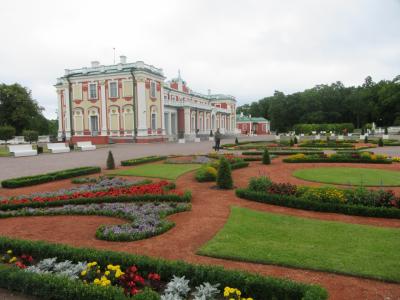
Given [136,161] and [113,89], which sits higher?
[113,89]

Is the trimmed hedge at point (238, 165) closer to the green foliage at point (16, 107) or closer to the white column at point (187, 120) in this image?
the white column at point (187, 120)

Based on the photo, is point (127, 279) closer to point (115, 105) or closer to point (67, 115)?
point (115, 105)

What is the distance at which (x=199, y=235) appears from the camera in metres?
6.83

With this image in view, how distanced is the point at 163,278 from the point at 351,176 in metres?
11.1

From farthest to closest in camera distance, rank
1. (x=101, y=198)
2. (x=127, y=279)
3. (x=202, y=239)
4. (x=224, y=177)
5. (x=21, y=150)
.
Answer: (x=21, y=150) < (x=224, y=177) < (x=101, y=198) < (x=202, y=239) < (x=127, y=279)

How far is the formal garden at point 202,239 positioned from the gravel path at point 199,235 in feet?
0.08

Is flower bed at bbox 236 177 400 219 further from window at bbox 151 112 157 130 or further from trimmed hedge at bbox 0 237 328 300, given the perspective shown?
window at bbox 151 112 157 130

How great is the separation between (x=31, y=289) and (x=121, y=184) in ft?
26.1

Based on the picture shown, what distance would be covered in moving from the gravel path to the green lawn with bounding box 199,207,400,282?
169 millimetres

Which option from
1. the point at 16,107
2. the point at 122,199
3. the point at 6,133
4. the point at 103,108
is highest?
the point at 16,107

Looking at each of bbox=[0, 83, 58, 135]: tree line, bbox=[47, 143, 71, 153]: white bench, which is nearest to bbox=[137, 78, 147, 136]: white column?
bbox=[47, 143, 71, 153]: white bench

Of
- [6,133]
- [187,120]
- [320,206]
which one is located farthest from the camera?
[187,120]

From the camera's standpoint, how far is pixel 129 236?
6.71 meters

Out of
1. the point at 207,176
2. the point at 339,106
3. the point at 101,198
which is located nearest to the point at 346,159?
the point at 207,176
